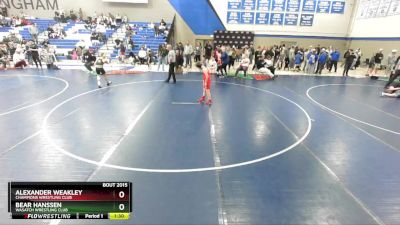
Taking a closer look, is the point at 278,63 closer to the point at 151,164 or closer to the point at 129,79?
the point at 129,79

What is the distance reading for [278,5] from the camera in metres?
25.5

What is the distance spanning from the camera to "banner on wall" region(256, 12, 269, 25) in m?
25.8

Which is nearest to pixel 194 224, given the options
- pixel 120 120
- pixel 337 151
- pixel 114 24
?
pixel 337 151

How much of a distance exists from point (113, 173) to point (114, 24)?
24.7m

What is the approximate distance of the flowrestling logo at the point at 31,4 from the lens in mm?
26703

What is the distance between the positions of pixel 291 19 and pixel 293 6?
1221 mm

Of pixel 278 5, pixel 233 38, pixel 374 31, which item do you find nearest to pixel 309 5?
pixel 278 5

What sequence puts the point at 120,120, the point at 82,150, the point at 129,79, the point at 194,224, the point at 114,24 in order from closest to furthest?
the point at 194,224
the point at 82,150
the point at 120,120
the point at 129,79
the point at 114,24

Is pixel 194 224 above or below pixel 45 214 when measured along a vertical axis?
below

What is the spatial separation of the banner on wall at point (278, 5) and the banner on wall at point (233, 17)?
352 cm

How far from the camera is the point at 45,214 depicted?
3186 mm

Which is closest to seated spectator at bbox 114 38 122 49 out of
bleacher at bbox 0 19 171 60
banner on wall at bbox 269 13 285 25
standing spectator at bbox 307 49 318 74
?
bleacher at bbox 0 19 171 60

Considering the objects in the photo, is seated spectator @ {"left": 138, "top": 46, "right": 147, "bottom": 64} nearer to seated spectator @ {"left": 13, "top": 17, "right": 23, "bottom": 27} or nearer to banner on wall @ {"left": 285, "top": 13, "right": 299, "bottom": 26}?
seated spectator @ {"left": 13, "top": 17, "right": 23, "bottom": 27}
